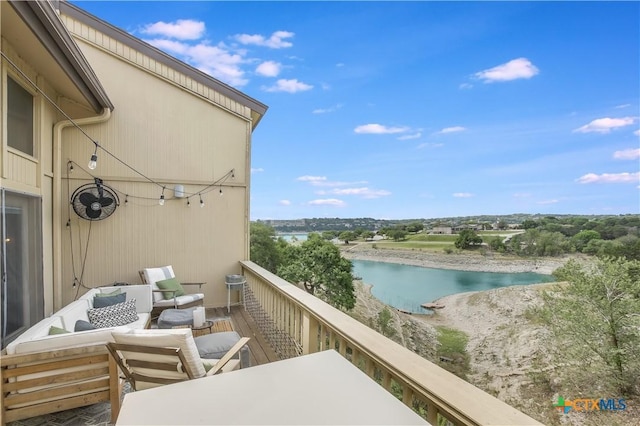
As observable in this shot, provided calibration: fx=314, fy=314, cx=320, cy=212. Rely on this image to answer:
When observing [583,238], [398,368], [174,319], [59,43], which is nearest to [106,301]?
[174,319]

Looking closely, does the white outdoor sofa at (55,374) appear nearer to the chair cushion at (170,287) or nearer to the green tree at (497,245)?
the chair cushion at (170,287)

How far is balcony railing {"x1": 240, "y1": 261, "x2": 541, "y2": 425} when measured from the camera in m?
0.96

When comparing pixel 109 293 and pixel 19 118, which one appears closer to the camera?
pixel 19 118

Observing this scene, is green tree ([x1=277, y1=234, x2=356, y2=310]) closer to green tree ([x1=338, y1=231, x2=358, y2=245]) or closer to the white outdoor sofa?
green tree ([x1=338, y1=231, x2=358, y2=245])

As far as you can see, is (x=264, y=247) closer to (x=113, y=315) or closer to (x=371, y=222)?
(x=371, y=222)

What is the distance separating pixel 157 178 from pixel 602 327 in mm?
15439

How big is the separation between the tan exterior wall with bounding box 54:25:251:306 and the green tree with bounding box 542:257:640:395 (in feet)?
44.5

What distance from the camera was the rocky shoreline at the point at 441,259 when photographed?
1881 cm

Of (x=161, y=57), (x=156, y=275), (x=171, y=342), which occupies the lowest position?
(x=156, y=275)

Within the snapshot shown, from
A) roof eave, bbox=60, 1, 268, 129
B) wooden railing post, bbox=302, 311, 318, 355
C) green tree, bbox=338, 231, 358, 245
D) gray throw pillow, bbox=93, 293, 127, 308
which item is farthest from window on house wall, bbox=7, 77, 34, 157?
green tree, bbox=338, 231, 358, 245

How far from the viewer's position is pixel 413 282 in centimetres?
2417

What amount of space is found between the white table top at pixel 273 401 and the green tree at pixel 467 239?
2097 centimetres

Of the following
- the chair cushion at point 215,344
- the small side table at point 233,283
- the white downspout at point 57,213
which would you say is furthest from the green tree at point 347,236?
the chair cushion at point 215,344

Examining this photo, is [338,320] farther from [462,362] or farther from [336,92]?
[336,92]
